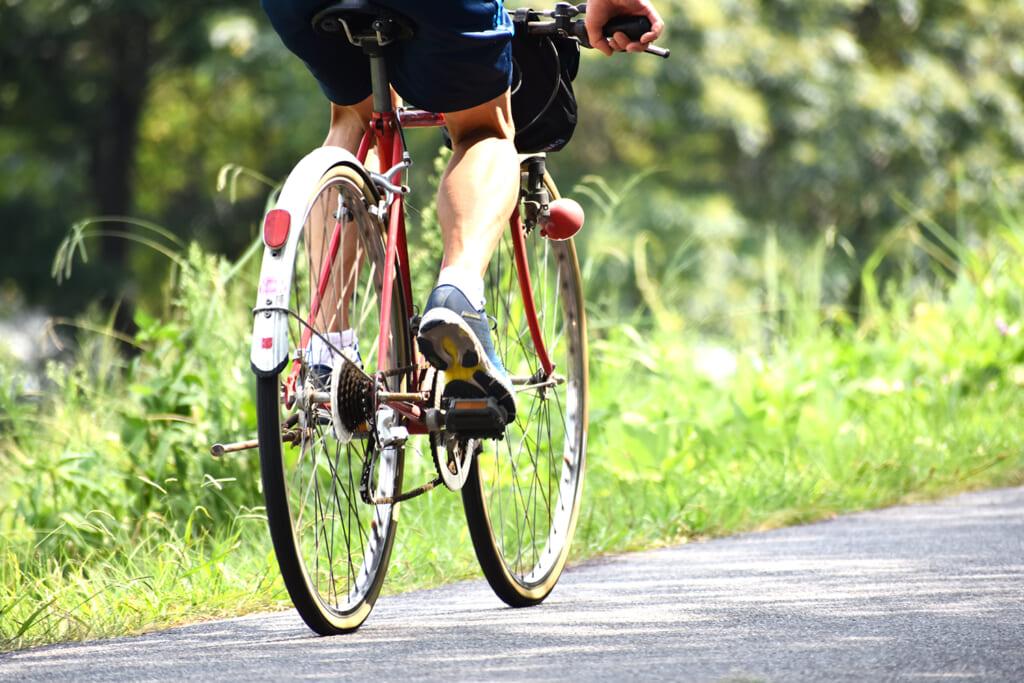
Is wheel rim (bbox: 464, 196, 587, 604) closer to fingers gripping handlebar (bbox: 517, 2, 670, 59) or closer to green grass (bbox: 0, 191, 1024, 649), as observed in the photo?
green grass (bbox: 0, 191, 1024, 649)

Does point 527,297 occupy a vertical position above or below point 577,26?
below

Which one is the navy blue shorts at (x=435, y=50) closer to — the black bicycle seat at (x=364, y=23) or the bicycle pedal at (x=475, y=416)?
the black bicycle seat at (x=364, y=23)

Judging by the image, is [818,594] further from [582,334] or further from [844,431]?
[844,431]

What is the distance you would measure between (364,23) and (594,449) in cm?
237

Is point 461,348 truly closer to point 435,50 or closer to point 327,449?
point 327,449

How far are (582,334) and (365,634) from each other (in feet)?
3.60

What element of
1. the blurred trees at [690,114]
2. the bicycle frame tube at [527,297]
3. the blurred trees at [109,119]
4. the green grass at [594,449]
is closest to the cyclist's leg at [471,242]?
the bicycle frame tube at [527,297]

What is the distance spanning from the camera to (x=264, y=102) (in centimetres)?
1634

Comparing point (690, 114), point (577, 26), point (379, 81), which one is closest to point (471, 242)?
point (379, 81)

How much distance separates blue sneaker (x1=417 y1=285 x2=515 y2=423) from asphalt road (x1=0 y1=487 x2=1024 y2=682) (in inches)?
18.6

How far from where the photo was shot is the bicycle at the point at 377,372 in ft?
8.23

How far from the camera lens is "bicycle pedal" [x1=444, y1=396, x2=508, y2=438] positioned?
2.72 m

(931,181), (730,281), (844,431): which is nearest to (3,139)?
(730,281)

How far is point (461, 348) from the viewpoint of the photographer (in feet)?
8.69
